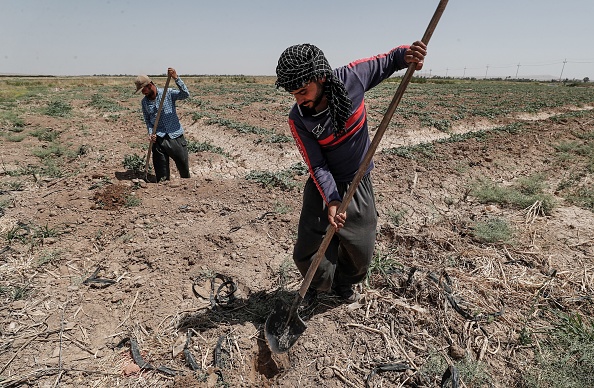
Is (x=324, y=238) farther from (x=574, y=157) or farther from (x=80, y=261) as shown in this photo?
(x=574, y=157)

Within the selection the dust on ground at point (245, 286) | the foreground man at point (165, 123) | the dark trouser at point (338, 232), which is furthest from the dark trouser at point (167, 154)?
the dark trouser at point (338, 232)

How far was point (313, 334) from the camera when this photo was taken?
2.48 meters

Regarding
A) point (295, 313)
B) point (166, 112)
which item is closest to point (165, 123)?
point (166, 112)

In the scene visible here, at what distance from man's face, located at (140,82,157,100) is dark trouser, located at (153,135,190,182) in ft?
1.96

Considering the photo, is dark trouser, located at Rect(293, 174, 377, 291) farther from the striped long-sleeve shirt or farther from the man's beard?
the man's beard

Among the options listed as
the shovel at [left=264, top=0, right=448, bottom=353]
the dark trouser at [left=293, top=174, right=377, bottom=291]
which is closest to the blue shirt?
the dark trouser at [left=293, top=174, right=377, bottom=291]

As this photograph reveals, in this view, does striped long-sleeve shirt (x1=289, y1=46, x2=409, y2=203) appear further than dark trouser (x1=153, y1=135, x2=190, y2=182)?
No

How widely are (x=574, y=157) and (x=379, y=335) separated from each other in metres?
6.41

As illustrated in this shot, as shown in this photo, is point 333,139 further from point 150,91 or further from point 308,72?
point 150,91

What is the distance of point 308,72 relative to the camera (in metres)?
1.76

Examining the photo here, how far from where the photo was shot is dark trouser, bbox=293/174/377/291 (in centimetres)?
224

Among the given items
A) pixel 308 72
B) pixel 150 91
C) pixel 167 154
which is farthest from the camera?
pixel 167 154

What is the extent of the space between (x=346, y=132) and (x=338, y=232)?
667 millimetres

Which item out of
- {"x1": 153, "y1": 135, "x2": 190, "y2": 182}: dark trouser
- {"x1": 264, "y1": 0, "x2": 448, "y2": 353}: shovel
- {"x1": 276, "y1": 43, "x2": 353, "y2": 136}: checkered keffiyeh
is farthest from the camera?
{"x1": 153, "y1": 135, "x2": 190, "y2": 182}: dark trouser
